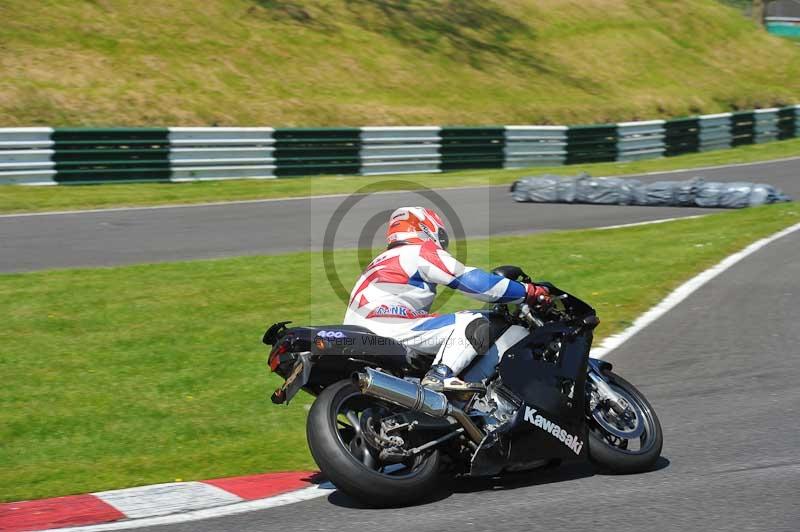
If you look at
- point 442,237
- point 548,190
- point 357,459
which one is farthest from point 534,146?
point 357,459

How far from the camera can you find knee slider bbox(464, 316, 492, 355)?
5.87 meters

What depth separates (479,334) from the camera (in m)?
5.91

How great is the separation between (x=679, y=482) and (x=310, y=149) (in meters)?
18.0

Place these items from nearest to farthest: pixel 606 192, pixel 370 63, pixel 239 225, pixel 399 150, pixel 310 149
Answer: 1. pixel 239 225
2. pixel 606 192
3. pixel 310 149
4. pixel 399 150
5. pixel 370 63

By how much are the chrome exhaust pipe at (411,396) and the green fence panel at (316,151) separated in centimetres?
1740

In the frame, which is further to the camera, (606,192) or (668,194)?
(606,192)

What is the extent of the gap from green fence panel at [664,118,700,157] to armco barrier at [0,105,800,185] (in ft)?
0.09

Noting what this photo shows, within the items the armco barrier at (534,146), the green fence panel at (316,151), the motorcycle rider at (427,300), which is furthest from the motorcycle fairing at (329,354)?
the armco barrier at (534,146)

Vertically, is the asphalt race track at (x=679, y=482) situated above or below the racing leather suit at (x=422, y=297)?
below

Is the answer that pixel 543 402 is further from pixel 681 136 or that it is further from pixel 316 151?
pixel 681 136

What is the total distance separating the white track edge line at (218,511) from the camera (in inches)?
200

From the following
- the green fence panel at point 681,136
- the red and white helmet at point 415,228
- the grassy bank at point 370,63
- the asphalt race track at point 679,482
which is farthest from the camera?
the green fence panel at point 681,136

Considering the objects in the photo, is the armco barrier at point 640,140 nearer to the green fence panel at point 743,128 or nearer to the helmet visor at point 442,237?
the green fence panel at point 743,128

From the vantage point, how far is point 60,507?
5.50 m
